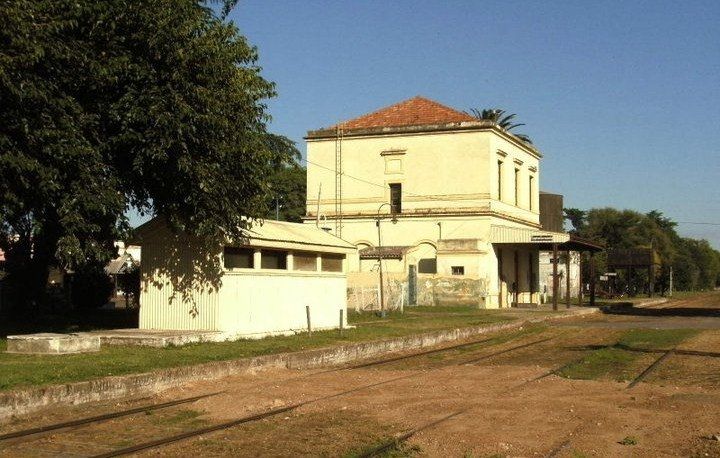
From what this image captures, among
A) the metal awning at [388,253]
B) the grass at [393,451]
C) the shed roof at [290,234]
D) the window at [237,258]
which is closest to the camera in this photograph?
the grass at [393,451]

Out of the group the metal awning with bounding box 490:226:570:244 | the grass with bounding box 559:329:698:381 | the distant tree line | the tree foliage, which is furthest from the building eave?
the distant tree line

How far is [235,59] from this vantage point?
65.1 ft

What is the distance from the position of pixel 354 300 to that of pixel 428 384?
25102 mm

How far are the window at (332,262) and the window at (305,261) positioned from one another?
0.54 meters

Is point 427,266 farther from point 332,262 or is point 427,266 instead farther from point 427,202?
point 332,262

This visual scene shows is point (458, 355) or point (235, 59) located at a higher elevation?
point (235, 59)

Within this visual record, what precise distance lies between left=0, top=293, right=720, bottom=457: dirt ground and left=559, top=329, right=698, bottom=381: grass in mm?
76

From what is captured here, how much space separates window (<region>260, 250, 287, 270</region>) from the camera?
22906mm

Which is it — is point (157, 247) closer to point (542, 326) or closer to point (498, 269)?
point (542, 326)

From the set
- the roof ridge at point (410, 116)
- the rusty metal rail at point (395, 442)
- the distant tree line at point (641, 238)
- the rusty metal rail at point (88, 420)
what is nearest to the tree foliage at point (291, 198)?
the roof ridge at point (410, 116)

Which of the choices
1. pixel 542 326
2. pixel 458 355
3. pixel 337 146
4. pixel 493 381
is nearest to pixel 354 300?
pixel 542 326

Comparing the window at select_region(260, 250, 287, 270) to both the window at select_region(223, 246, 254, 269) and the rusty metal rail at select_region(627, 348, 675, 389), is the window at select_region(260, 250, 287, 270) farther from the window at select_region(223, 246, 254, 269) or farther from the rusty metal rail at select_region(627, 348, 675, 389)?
the rusty metal rail at select_region(627, 348, 675, 389)

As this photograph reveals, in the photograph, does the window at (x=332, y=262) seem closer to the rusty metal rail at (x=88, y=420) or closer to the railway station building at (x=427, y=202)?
the rusty metal rail at (x=88, y=420)

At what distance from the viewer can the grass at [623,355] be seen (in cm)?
1666
